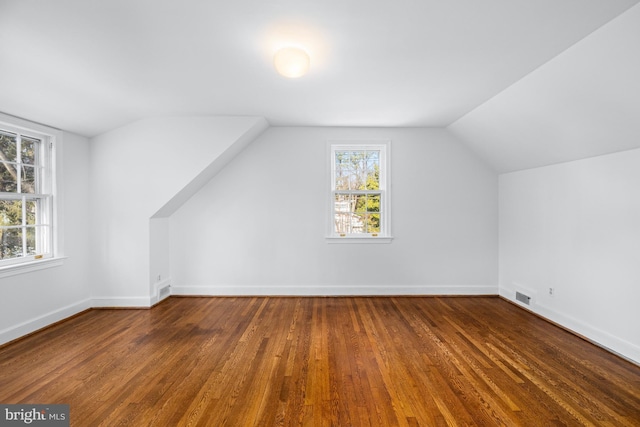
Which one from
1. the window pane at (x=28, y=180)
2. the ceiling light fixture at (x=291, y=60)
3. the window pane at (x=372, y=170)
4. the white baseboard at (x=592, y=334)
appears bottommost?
the white baseboard at (x=592, y=334)

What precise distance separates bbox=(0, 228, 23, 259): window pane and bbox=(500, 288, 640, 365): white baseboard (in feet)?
19.9

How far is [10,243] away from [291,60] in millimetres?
3534

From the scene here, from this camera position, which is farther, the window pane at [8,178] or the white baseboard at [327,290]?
the white baseboard at [327,290]

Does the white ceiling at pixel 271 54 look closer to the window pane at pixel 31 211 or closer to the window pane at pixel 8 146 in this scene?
the window pane at pixel 8 146

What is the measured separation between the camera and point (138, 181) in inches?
156

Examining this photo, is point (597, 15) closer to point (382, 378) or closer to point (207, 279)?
point (382, 378)

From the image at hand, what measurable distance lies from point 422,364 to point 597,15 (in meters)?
2.76

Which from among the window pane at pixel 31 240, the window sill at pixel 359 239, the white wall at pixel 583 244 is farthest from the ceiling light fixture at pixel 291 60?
the window pane at pixel 31 240

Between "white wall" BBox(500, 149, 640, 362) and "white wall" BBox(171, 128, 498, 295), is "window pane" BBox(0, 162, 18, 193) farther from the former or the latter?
"white wall" BBox(500, 149, 640, 362)

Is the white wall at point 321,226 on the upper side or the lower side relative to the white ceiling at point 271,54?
lower

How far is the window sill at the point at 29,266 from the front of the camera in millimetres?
2976

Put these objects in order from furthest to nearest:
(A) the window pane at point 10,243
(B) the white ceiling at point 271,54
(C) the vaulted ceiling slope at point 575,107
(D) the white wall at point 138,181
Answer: (D) the white wall at point 138,181 → (A) the window pane at point 10,243 → (C) the vaulted ceiling slope at point 575,107 → (B) the white ceiling at point 271,54

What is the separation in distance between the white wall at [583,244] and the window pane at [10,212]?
6.09 m

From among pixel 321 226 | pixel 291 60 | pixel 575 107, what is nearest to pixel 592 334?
pixel 575 107
